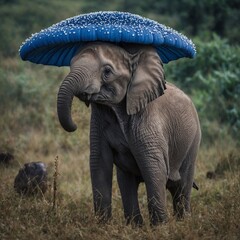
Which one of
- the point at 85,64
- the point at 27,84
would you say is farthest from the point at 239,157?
→ the point at 27,84

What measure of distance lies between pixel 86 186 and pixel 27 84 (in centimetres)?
494

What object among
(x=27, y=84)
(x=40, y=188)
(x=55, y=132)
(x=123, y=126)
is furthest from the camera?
(x=27, y=84)

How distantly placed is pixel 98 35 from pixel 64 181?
154 inches

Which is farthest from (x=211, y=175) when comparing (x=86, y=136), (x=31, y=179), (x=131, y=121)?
(x=131, y=121)

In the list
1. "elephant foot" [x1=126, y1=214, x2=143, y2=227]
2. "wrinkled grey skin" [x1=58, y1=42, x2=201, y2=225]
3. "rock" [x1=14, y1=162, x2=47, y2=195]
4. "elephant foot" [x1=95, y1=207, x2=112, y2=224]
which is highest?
"wrinkled grey skin" [x1=58, y1=42, x2=201, y2=225]

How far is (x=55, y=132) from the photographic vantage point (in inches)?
448

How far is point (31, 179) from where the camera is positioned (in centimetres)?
756

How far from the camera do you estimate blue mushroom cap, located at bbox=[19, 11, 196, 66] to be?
5520mm

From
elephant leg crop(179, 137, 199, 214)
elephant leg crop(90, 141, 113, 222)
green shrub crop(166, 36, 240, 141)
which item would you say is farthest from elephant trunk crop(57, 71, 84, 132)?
green shrub crop(166, 36, 240, 141)

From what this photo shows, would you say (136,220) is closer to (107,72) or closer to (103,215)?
(103,215)

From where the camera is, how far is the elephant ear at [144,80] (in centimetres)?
582

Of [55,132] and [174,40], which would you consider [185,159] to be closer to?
[174,40]

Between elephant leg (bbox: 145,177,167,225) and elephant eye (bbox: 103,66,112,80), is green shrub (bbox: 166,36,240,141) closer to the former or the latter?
elephant leg (bbox: 145,177,167,225)

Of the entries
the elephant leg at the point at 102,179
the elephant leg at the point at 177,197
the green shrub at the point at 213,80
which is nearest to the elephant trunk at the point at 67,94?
the elephant leg at the point at 102,179
